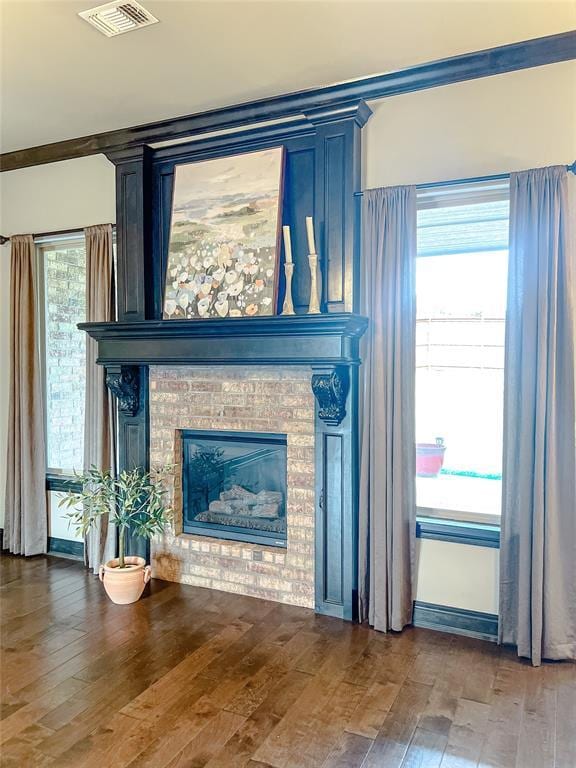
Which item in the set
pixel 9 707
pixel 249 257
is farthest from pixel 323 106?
pixel 9 707

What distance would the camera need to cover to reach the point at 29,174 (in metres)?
4.25

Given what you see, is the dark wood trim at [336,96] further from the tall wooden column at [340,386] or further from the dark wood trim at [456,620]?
the dark wood trim at [456,620]

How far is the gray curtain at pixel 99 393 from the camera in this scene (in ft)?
12.7

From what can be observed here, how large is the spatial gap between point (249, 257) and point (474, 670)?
8.01 feet

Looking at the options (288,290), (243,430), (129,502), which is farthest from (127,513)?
(288,290)

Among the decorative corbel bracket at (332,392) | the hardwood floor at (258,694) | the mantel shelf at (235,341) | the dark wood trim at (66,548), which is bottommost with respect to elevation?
the hardwood floor at (258,694)

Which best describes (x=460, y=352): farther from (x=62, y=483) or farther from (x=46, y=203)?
(x=46, y=203)

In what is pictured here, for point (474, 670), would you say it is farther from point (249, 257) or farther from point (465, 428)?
point (249, 257)

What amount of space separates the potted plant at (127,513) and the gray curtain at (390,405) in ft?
4.41

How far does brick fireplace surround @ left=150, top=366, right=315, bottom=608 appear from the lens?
333 centimetres

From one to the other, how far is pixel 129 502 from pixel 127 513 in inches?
11.0

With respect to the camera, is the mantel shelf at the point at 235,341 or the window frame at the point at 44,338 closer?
the mantel shelf at the point at 235,341

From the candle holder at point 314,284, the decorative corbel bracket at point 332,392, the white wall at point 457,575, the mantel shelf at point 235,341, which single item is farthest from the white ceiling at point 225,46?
the white wall at point 457,575

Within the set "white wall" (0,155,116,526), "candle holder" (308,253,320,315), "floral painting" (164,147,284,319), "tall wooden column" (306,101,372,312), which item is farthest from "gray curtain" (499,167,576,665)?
"white wall" (0,155,116,526)
